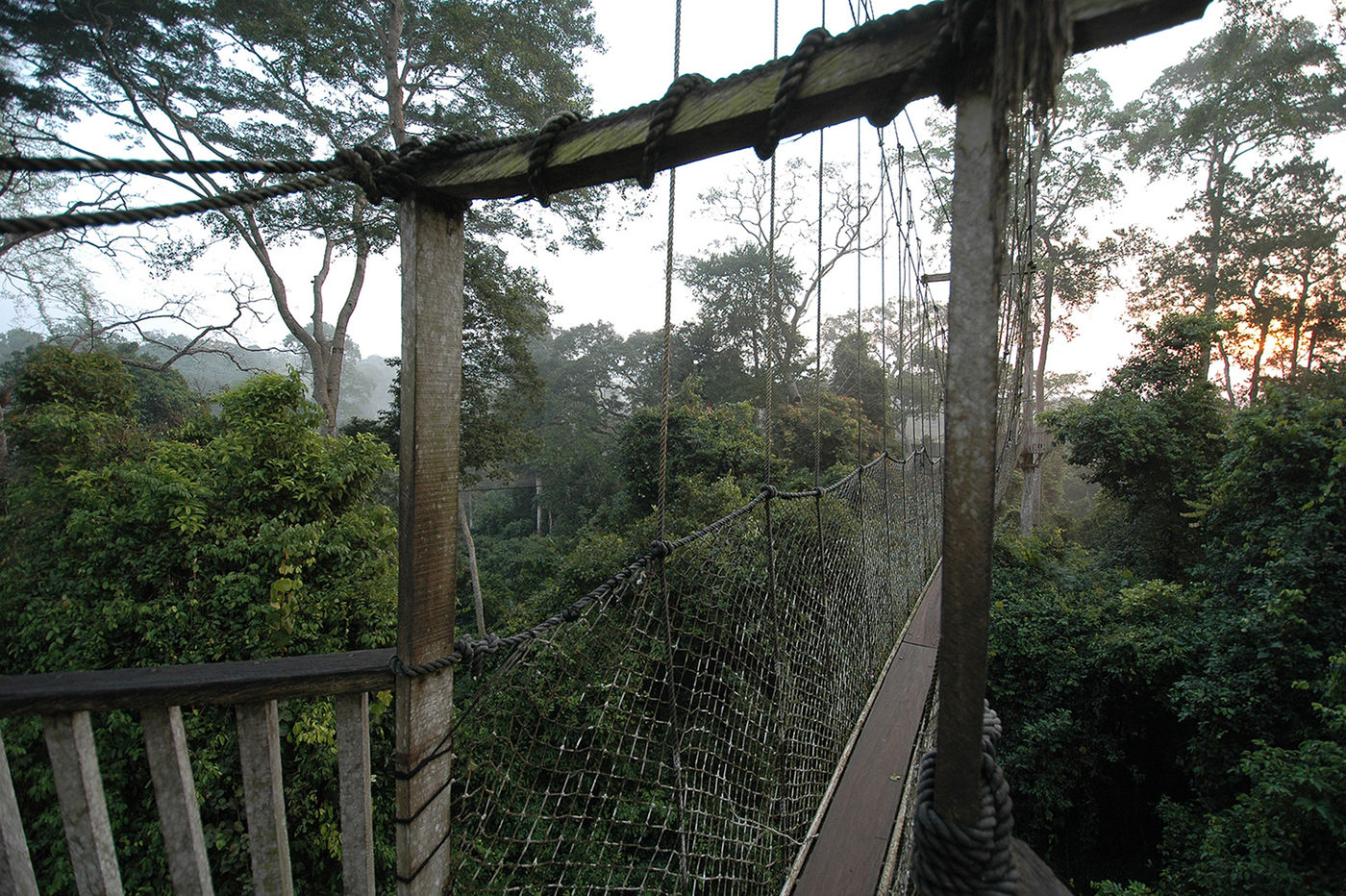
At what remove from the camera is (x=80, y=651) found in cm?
356

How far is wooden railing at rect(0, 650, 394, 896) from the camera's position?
24.8 inches

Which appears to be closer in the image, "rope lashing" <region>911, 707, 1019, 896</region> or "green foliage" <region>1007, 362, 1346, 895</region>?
"rope lashing" <region>911, 707, 1019, 896</region>

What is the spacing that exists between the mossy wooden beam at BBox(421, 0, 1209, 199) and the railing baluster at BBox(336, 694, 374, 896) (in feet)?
2.46

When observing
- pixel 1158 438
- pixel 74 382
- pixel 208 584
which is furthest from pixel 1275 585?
pixel 74 382

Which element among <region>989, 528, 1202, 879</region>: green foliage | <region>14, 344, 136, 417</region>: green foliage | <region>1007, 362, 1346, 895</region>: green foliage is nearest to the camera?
<region>1007, 362, 1346, 895</region>: green foliage

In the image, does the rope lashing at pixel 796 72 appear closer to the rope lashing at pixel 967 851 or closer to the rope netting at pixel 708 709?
the rope lashing at pixel 967 851

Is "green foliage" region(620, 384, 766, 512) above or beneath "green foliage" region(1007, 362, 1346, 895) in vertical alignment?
above

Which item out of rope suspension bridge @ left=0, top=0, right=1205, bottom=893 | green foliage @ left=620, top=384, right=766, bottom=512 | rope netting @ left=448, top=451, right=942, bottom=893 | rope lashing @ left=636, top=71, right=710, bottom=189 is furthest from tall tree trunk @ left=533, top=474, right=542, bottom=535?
rope lashing @ left=636, top=71, right=710, bottom=189

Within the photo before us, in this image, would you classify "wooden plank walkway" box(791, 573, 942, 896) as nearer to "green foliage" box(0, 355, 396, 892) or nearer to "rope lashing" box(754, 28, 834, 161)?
"rope lashing" box(754, 28, 834, 161)

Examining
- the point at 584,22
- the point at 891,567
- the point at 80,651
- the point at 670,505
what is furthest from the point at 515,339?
the point at 891,567

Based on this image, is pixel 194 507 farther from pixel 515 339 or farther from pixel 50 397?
pixel 515 339

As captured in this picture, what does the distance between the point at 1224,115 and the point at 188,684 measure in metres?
14.4

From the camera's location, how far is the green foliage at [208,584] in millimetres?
3236

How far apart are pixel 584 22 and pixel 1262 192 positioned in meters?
11.3
